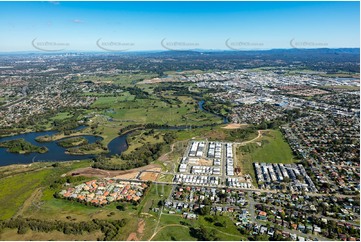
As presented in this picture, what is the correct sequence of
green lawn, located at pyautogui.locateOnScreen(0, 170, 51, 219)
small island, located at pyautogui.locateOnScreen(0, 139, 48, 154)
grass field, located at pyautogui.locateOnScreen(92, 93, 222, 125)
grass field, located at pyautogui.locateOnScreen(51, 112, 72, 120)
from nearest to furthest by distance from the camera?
green lawn, located at pyautogui.locateOnScreen(0, 170, 51, 219) < small island, located at pyautogui.locateOnScreen(0, 139, 48, 154) < grass field, located at pyautogui.locateOnScreen(92, 93, 222, 125) < grass field, located at pyautogui.locateOnScreen(51, 112, 72, 120)

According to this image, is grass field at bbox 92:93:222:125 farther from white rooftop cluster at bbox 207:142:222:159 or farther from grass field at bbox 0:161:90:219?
grass field at bbox 0:161:90:219

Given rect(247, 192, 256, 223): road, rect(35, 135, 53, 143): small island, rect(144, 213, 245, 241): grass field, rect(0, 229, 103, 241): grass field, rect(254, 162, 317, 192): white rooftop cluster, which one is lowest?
rect(0, 229, 103, 241): grass field

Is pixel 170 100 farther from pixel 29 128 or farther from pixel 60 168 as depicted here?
pixel 60 168

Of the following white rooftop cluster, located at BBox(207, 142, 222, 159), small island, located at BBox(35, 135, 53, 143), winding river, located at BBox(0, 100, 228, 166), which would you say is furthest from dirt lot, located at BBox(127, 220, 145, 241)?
small island, located at BBox(35, 135, 53, 143)

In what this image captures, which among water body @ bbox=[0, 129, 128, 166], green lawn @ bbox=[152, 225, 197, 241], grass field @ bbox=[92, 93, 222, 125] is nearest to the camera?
green lawn @ bbox=[152, 225, 197, 241]

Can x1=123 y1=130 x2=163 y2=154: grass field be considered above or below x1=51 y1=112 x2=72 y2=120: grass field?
below

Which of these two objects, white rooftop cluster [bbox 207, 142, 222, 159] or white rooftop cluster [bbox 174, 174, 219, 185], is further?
white rooftop cluster [bbox 207, 142, 222, 159]

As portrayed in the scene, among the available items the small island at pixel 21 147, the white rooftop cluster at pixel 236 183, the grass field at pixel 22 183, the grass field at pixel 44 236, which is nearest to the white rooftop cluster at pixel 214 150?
→ the white rooftop cluster at pixel 236 183
